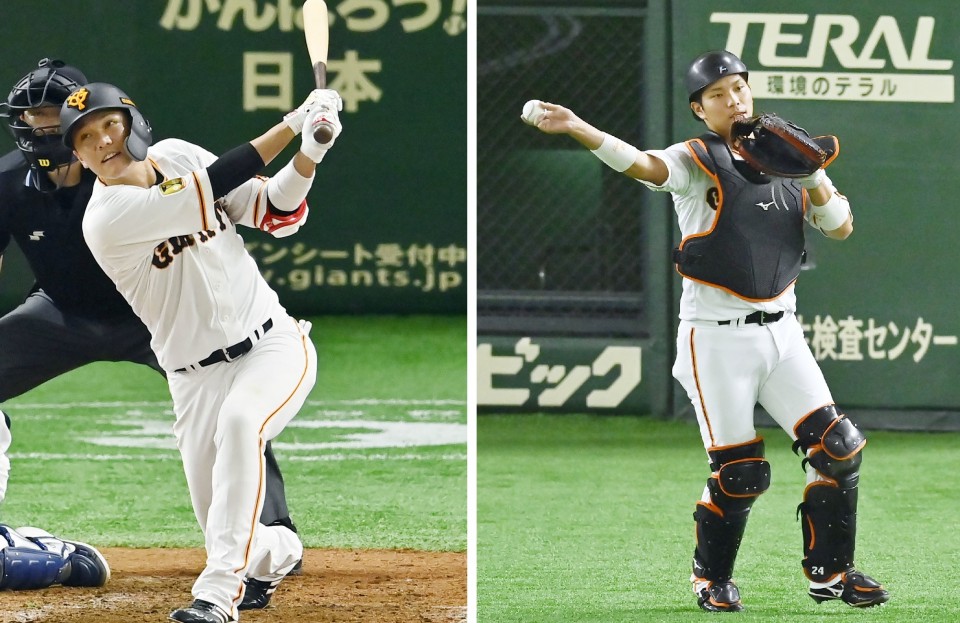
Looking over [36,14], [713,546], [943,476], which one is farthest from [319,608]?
[36,14]

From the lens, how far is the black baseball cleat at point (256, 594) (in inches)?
169

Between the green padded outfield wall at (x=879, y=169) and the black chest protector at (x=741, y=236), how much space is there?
3.89 metres

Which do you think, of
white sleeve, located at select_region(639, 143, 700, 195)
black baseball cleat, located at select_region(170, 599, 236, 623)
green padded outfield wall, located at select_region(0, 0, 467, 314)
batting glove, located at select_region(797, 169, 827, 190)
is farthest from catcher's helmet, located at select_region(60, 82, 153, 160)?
green padded outfield wall, located at select_region(0, 0, 467, 314)

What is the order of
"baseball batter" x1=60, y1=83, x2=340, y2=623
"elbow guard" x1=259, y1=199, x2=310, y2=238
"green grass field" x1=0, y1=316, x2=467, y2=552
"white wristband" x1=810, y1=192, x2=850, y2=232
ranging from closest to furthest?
1. "baseball batter" x1=60, y1=83, x2=340, y2=623
2. "elbow guard" x1=259, y1=199, x2=310, y2=238
3. "white wristband" x1=810, y1=192, x2=850, y2=232
4. "green grass field" x1=0, y1=316, x2=467, y2=552

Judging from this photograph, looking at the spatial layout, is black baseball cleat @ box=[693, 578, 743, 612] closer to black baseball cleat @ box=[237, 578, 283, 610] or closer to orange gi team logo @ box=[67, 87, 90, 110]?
black baseball cleat @ box=[237, 578, 283, 610]

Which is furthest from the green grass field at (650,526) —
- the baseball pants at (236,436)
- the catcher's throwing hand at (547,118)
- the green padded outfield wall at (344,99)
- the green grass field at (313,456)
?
the green padded outfield wall at (344,99)

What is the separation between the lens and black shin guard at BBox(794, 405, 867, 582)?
418 centimetres

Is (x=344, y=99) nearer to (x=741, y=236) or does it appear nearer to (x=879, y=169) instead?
(x=879, y=169)

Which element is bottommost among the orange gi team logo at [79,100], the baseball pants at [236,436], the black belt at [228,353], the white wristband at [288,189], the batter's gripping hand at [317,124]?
the baseball pants at [236,436]

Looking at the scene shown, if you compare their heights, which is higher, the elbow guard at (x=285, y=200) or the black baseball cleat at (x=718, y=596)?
→ the elbow guard at (x=285, y=200)

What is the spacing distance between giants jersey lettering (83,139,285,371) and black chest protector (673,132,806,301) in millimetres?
1319

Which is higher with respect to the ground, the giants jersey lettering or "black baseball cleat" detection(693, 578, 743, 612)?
the giants jersey lettering

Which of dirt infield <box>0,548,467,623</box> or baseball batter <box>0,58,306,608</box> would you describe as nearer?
dirt infield <box>0,548,467,623</box>

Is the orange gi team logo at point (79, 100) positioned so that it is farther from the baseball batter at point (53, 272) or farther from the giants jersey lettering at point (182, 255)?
the baseball batter at point (53, 272)
